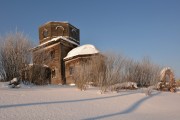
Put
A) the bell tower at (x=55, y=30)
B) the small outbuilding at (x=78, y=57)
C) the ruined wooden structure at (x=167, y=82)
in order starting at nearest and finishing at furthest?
the ruined wooden structure at (x=167, y=82)
the small outbuilding at (x=78, y=57)
the bell tower at (x=55, y=30)

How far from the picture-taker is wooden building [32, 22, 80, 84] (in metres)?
32.1

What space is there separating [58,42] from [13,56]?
14.9 metres

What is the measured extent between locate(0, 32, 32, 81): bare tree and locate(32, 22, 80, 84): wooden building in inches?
456

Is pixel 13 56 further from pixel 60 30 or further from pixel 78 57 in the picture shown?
pixel 60 30

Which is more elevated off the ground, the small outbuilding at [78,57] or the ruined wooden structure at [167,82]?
the small outbuilding at [78,57]

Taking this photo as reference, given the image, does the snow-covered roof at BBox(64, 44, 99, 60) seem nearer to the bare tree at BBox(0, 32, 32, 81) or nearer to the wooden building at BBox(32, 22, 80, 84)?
the wooden building at BBox(32, 22, 80, 84)

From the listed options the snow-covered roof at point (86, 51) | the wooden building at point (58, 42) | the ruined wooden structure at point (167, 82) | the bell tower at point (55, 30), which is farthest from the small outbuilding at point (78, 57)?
the ruined wooden structure at point (167, 82)

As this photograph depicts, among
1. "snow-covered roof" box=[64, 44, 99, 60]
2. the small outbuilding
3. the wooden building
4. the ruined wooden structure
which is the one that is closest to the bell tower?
the wooden building

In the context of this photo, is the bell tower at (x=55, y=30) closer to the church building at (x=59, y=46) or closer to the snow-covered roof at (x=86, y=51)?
the church building at (x=59, y=46)

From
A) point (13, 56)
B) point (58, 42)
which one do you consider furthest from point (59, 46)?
point (13, 56)

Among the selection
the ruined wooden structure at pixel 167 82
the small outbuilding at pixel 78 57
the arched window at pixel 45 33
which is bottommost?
the ruined wooden structure at pixel 167 82

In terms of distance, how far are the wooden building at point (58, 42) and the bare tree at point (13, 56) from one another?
11570 mm

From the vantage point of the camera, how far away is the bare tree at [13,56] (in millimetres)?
17234

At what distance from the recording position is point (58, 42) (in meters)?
32.2
